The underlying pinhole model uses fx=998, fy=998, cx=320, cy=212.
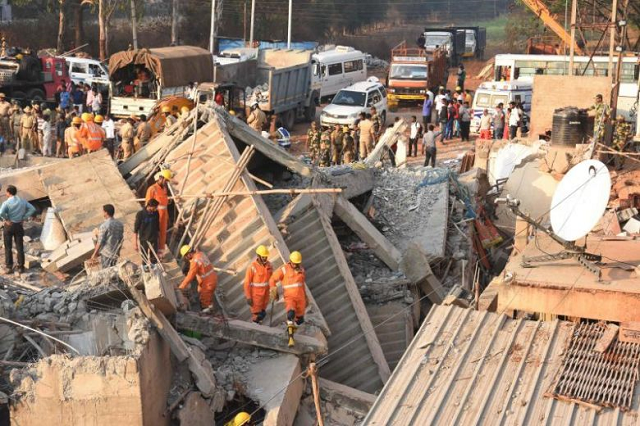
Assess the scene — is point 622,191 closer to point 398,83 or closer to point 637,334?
point 637,334

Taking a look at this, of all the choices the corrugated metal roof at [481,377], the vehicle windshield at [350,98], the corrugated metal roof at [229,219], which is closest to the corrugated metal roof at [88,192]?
the corrugated metal roof at [229,219]

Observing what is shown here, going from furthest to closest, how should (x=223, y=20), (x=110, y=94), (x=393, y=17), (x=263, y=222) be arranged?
(x=393, y=17) → (x=223, y=20) → (x=110, y=94) → (x=263, y=222)

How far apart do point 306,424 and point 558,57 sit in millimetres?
25034

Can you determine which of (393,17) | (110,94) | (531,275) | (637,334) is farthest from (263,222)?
(393,17)

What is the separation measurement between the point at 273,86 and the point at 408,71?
25.9 ft

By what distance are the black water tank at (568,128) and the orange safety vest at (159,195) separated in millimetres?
8150

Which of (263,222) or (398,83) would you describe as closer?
(263,222)

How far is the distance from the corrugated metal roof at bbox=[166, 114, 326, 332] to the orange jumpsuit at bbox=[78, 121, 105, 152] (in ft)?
11.4

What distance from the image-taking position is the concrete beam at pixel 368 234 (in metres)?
15.6

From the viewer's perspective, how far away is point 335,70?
36.1 meters

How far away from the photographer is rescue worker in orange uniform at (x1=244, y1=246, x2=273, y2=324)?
38.6 ft

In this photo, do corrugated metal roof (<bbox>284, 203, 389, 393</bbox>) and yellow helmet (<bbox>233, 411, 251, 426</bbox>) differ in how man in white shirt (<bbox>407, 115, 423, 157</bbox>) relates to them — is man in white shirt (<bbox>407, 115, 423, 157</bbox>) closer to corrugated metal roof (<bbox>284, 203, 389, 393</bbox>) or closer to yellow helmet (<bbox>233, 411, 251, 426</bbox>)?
corrugated metal roof (<bbox>284, 203, 389, 393</bbox>)

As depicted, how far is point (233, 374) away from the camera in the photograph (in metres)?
11.2

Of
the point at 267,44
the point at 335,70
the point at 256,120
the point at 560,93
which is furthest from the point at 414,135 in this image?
the point at 267,44
